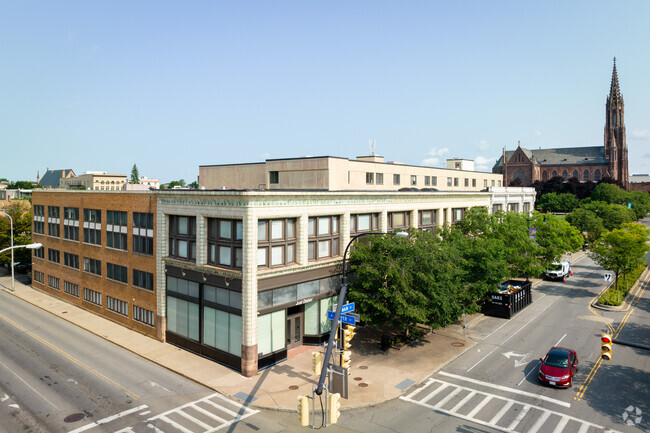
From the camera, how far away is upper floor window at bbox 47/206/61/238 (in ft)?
148

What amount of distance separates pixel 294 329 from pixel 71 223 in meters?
27.6

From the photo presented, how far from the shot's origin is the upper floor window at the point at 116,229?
1395 inches

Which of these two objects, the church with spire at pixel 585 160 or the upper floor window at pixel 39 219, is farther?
the church with spire at pixel 585 160

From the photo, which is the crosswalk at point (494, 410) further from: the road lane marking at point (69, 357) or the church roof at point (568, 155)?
the church roof at point (568, 155)

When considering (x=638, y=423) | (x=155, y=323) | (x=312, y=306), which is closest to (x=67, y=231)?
(x=155, y=323)

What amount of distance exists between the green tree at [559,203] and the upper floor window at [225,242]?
421 feet

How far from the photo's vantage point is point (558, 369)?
77.3 feet

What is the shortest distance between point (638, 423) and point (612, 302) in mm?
25221

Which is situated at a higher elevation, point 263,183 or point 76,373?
point 263,183

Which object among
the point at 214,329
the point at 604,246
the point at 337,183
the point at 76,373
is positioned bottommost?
the point at 76,373

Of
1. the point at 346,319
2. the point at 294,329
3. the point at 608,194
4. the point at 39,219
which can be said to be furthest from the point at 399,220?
the point at 608,194

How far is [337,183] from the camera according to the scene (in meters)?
43.3

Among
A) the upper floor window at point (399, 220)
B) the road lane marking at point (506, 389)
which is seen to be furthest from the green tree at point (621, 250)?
the road lane marking at point (506, 389)

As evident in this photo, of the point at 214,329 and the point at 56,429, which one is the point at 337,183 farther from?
the point at 56,429
